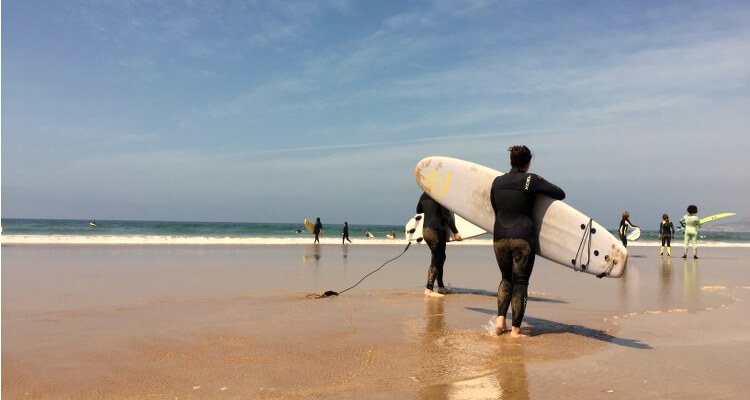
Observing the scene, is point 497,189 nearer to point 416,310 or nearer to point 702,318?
point 416,310

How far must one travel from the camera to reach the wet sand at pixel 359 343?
3398 millimetres

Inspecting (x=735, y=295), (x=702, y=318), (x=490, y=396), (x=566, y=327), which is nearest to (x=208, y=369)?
(x=490, y=396)

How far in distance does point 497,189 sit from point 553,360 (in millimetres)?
1707

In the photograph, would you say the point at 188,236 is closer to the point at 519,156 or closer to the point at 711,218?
the point at 711,218

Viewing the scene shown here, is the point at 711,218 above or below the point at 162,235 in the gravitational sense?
above

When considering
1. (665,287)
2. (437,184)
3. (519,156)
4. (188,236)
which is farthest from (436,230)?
(188,236)

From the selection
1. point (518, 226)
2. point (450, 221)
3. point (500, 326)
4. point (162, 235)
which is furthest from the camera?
point (162, 235)

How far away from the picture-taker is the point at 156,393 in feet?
10.6

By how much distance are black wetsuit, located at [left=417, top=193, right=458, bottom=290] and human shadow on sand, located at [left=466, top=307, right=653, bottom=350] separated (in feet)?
6.31

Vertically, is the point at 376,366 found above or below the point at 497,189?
below

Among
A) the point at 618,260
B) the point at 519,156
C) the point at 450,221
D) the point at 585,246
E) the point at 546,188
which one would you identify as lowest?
the point at 618,260

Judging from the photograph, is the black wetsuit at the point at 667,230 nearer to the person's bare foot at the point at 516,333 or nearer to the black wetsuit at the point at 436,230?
the black wetsuit at the point at 436,230

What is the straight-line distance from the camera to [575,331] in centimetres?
537

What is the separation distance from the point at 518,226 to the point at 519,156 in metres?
0.68
